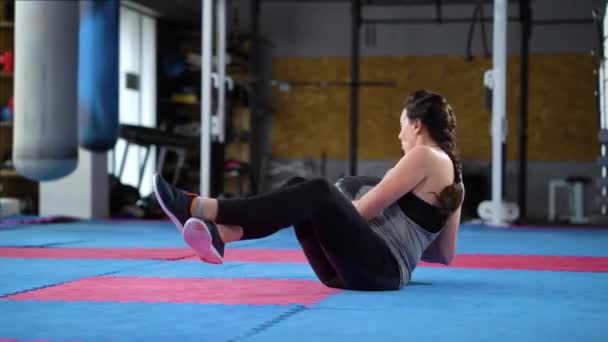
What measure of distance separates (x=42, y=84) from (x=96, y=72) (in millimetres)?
1218

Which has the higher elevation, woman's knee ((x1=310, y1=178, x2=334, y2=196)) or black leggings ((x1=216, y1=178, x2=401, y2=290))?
woman's knee ((x1=310, y1=178, x2=334, y2=196))

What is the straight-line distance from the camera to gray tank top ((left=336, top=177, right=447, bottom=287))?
386 cm

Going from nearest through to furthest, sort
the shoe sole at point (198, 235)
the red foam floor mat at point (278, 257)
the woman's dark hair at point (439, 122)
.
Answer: the shoe sole at point (198, 235) < the woman's dark hair at point (439, 122) < the red foam floor mat at point (278, 257)

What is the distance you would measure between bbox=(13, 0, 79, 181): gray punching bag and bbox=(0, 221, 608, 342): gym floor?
1.95 ft

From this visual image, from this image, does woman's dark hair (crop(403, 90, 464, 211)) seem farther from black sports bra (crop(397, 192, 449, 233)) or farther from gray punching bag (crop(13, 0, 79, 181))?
gray punching bag (crop(13, 0, 79, 181))

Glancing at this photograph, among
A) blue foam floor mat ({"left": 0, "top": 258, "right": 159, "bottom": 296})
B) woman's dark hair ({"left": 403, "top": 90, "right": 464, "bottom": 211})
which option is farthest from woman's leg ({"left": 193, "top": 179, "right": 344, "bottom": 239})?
blue foam floor mat ({"left": 0, "top": 258, "right": 159, "bottom": 296})

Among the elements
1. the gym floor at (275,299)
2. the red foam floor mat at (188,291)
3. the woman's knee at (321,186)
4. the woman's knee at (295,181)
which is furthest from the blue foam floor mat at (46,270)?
the woman's knee at (321,186)

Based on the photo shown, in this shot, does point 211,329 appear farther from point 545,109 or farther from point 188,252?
point 545,109

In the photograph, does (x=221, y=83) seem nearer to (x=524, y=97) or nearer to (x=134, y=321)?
(x=524, y=97)

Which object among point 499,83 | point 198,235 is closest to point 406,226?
point 198,235

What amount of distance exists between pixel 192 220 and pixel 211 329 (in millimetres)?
524

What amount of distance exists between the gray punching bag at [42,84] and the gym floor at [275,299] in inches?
23.4

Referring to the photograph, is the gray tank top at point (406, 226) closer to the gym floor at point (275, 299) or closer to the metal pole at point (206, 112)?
the gym floor at point (275, 299)

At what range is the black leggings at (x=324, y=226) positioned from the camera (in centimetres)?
354
